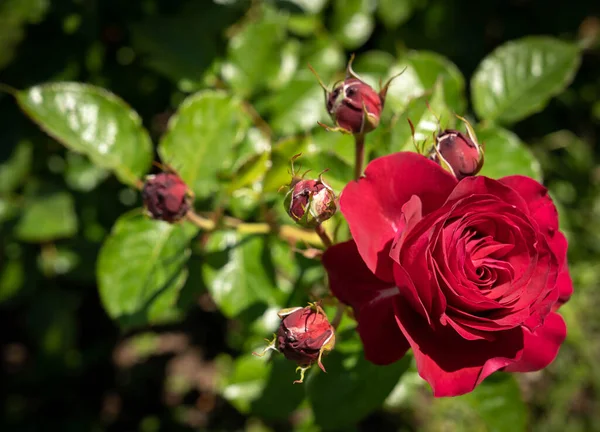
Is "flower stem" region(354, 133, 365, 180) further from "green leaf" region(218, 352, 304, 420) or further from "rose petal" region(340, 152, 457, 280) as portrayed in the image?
"green leaf" region(218, 352, 304, 420)

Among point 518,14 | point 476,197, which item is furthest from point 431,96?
point 518,14

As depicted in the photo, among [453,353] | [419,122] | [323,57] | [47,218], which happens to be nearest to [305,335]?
[453,353]

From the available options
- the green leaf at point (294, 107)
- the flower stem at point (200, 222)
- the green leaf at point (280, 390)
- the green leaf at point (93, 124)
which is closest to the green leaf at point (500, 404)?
the green leaf at point (280, 390)

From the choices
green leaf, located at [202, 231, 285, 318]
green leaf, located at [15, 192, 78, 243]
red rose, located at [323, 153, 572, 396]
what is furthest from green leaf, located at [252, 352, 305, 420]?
green leaf, located at [15, 192, 78, 243]

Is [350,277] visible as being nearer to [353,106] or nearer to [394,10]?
[353,106]

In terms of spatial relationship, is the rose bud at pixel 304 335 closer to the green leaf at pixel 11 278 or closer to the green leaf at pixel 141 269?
the green leaf at pixel 141 269
